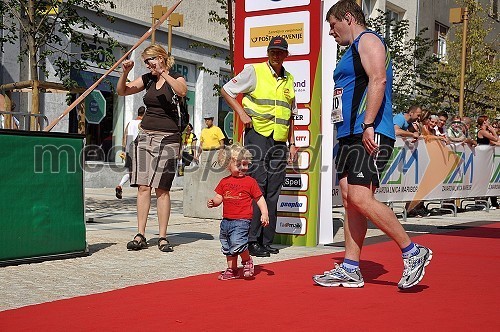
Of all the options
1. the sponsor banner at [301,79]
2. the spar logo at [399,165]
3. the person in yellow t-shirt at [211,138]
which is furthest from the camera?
the person in yellow t-shirt at [211,138]

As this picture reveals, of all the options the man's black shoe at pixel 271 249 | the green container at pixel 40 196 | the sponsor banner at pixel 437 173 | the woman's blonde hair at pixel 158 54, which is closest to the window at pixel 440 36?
the sponsor banner at pixel 437 173

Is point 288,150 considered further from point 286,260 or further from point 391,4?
point 391,4

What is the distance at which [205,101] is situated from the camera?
26344mm

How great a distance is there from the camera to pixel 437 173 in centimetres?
1412

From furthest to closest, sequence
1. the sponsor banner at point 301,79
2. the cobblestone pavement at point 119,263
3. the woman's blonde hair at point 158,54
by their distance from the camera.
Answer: the sponsor banner at point 301,79
the woman's blonde hair at point 158,54
the cobblestone pavement at point 119,263

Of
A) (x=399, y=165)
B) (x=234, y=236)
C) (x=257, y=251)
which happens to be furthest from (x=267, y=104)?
(x=399, y=165)

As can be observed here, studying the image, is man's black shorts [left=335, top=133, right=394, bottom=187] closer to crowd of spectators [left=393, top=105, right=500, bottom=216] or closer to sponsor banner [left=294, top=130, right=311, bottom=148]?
sponsor banner [left=294, top=130, right=311, bottom=148]

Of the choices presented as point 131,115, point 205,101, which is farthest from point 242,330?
point 205,101

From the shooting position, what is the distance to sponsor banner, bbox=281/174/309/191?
8664 millimetres

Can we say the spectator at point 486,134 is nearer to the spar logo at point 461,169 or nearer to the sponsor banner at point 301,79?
the spar logo at point 461,169

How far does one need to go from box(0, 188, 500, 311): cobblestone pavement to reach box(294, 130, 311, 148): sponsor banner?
1.15 meters

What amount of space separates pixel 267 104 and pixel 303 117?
1.00 meters

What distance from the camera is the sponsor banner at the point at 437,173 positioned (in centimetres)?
1272

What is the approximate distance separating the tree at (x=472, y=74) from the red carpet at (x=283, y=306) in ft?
78.9
